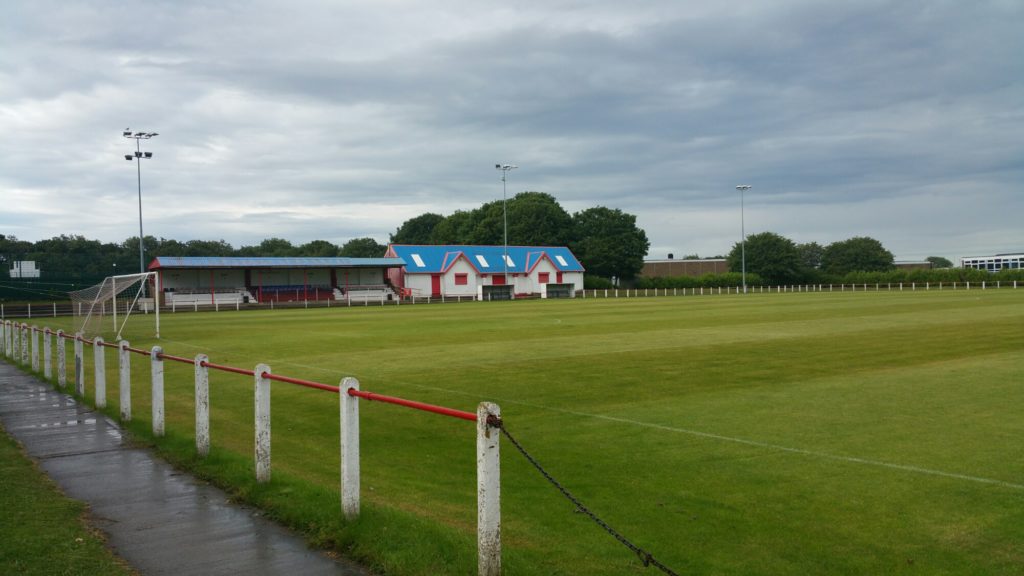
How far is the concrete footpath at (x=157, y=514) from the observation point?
5859 mm

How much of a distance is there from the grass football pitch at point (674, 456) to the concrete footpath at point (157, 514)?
12.8 inches

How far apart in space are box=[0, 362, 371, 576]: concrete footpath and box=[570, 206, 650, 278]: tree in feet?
310

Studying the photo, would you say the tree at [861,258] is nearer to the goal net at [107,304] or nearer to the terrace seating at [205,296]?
the terrace seating at [205,296]

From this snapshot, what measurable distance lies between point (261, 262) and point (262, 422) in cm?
7025

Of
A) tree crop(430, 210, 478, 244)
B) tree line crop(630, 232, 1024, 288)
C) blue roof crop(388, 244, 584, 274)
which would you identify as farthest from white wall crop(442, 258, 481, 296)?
tree crop(430, 210, 478, 244)

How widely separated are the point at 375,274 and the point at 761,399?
2843 inches

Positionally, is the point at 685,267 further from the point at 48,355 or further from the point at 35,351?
the point at 48,355

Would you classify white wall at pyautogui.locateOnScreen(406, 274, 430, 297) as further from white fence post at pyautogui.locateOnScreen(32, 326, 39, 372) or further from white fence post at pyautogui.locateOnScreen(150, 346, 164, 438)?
white fence post at pyautogui.locateOnScreen(150, 346, 164, 438)

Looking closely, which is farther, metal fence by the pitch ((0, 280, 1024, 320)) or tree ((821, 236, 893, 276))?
tree ((821, 236, 893, 276))

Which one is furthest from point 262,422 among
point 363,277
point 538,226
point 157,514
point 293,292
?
point 538,226

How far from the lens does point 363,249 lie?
143m

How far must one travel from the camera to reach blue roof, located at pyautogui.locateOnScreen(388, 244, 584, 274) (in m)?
83.6

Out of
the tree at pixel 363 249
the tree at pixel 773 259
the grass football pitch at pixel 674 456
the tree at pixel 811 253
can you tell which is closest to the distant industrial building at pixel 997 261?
the tree at pixel 811 253

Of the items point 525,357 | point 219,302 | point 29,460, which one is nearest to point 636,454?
point 29,460
